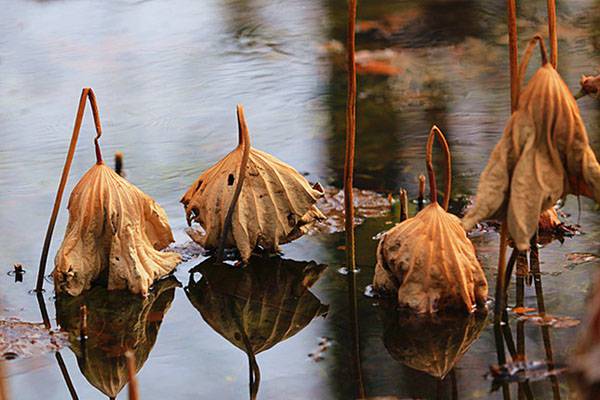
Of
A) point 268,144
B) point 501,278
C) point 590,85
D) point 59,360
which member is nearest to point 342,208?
point 268,144

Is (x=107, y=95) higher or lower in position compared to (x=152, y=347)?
higher

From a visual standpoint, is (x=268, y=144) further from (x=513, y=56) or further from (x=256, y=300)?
(x=513, y=56)

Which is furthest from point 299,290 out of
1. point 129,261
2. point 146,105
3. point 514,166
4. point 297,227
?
point 146,105

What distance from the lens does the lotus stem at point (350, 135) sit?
238 cm

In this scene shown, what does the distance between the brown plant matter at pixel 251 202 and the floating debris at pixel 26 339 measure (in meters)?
0.50

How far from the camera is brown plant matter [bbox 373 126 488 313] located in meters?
2.41

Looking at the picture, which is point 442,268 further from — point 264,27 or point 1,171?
point 264,27

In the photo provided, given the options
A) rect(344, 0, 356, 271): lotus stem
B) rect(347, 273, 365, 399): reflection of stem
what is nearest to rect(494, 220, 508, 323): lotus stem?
rect(347, 273, 365, 399): reflection of stem

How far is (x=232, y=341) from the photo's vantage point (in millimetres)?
2439

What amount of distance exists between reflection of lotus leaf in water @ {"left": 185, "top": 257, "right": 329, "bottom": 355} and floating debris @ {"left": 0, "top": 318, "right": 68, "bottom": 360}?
13.5 inches

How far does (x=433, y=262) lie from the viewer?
7.88ft

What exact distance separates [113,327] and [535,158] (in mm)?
1003

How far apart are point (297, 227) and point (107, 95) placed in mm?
2016

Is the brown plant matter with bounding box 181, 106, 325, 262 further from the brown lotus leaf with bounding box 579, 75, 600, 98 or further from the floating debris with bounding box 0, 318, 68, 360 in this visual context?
the brown lotus leaf with bounding box 579, 75, 600, 98
